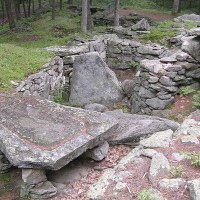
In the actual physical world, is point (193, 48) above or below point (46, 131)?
above

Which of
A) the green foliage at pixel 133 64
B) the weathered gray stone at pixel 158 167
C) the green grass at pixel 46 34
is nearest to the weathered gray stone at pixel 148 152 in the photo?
the weathered gray stone at pixel 158 167

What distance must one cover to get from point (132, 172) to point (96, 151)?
1139 mm

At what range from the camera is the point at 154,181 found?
5.00 meters

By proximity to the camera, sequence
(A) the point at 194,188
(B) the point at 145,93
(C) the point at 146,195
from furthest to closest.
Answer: (B) the point at 145,93, (C) the point at 146,195, (A) the point at 194,188

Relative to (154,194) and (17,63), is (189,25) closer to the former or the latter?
(17,63)

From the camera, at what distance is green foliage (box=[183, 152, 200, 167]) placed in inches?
206

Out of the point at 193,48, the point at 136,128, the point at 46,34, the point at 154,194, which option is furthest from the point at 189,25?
the point at 154,194

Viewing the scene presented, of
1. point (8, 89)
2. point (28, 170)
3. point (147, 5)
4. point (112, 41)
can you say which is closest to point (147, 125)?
point (28, 170)

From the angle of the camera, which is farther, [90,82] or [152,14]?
[152,14]

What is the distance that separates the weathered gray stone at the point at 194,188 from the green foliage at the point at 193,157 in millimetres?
587

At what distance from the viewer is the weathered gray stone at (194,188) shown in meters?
4.38

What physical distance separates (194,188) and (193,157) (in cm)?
99

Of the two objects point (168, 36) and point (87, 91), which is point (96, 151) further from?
point (168, 36)

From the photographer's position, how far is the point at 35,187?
5559mm
